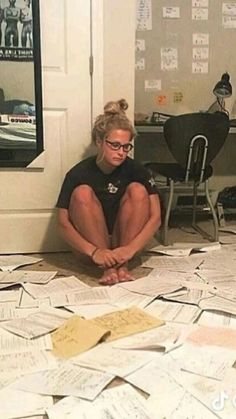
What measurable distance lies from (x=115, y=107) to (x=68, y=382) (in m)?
1.33

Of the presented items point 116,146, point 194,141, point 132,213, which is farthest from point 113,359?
point 194,141

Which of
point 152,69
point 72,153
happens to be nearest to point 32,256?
point 72,153

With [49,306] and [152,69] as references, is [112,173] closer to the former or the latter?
[49,306]

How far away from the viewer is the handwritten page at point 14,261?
2.19m

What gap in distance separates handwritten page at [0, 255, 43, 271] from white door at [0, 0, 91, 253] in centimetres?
7

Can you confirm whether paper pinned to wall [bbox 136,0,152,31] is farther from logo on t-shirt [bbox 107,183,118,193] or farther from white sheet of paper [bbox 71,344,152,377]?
white sheet of paper [bbox 71,344,152,377]

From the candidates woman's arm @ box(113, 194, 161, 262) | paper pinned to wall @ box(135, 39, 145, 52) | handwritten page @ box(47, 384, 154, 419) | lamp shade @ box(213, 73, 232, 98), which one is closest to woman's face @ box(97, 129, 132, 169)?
woman's arm @ box(113, 194, 161, 262)

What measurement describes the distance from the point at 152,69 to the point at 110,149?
158 cm

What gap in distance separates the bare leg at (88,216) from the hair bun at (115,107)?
1.20 feet

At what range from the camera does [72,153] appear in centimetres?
234

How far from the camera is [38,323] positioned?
1618 mm

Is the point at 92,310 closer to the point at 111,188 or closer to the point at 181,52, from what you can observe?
the point at 111,188

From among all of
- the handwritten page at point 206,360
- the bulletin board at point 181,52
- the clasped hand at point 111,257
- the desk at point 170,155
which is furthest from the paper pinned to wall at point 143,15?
the handwritten page at point 206,360

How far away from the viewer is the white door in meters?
2.21
